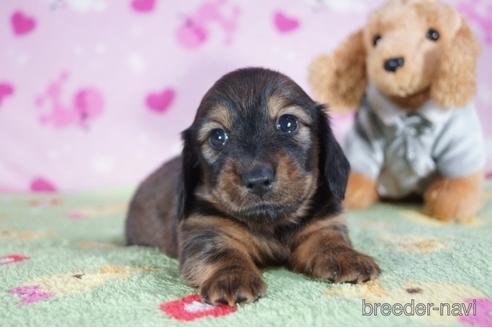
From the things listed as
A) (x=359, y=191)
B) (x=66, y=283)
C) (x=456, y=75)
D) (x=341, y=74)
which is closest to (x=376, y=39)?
(x=341, y=74)

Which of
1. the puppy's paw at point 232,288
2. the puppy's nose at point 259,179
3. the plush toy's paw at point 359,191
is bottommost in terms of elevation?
the plush toy's paw at point 359,191

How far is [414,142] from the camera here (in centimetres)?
316

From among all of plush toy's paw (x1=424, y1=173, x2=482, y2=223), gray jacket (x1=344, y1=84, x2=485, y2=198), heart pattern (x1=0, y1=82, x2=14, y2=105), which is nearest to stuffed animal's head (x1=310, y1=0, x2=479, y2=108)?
gray jacket (x1=344, y1=84, x2=485, y2=198)

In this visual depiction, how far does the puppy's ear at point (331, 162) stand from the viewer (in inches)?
86.4

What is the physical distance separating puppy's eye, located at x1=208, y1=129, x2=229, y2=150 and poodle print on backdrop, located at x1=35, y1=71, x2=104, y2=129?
8.09 ft

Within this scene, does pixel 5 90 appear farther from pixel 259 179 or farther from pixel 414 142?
pixel 259 179

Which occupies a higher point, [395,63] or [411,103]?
[395,63]

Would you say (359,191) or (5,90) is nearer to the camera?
(359,191)

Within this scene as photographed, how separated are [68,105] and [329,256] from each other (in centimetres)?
300

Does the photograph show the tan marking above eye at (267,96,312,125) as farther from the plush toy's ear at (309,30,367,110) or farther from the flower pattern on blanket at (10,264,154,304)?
the plush toy's ear at (309,30,367,110)

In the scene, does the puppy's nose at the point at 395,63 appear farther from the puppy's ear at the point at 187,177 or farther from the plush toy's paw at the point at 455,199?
the puppy's ear at the point at 187,177

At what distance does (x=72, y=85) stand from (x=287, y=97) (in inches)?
107

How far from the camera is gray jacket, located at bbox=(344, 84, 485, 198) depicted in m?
3.10

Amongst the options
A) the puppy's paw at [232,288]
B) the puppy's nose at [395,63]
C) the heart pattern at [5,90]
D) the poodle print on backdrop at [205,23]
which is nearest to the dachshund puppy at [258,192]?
the puppy's paw at [232,288]
